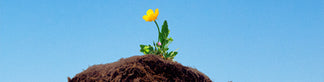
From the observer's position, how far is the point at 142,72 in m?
4.68

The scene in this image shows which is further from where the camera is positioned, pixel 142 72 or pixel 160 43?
pixel 160 43

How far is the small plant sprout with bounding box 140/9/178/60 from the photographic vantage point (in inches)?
222

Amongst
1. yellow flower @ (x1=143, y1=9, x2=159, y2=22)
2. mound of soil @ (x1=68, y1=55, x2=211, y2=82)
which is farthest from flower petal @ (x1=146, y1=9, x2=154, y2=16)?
mound of soil @ (x1=68, y1=55, x2=211, y2=82)

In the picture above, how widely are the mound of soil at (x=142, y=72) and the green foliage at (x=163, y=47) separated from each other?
50 centimetres

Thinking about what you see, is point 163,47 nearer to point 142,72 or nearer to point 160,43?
point 160,43

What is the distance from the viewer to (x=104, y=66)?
5.25m

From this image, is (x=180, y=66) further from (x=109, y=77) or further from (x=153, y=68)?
(x=109, y=77)

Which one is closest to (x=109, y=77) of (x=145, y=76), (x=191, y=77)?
(x=145, y=76)

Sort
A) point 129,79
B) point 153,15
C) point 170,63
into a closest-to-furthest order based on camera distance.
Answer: point 129,79 → point 170,63 → point 153,15

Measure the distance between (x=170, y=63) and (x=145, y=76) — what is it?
544 mm

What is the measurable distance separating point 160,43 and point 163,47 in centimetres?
9

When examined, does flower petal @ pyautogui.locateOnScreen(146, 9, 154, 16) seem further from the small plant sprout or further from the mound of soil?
the mound of soil

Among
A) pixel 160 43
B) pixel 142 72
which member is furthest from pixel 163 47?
pixel 142 72

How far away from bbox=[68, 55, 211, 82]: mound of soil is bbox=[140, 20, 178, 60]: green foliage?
504mm
